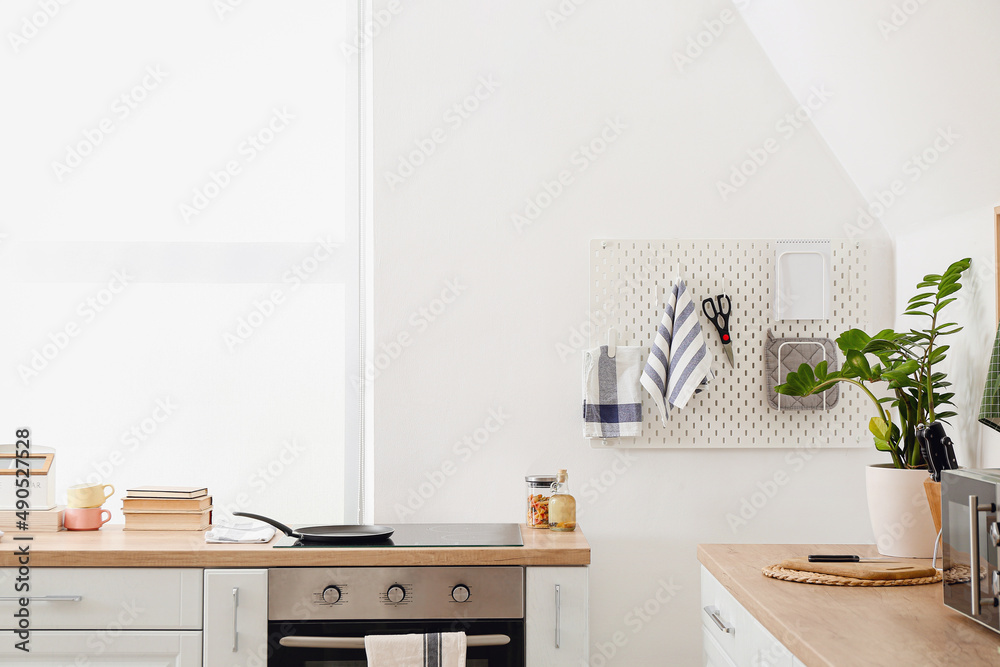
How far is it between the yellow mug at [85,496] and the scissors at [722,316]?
178cm

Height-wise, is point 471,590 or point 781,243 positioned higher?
point 781,243

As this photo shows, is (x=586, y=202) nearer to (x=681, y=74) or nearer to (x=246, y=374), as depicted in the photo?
(x=681, y=74)

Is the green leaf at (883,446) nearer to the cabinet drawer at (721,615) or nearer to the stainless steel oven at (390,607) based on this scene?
the cabinet drawer at (721,615)

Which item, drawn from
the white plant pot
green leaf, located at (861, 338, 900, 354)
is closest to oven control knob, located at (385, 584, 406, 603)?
the white plant pot

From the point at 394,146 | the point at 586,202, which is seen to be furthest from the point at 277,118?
the point at 586,202

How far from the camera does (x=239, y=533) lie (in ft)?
6.21

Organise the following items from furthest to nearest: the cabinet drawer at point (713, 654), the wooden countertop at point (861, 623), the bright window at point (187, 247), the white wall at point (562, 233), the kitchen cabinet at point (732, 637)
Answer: the bright window at point (187, 247)
the white wall at point (562, 233)
the cabinet drawer at point (713, 654)
the kitchen cabinet at point (732, 637)
the wooden countertop at point (861, 623)

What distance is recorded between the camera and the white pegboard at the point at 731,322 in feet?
7.25

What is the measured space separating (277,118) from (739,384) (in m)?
1.66

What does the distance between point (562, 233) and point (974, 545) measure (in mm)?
1380

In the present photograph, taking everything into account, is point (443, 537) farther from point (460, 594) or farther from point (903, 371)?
point (903, 371)

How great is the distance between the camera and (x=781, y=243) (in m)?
2.24

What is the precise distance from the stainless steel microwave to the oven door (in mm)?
939

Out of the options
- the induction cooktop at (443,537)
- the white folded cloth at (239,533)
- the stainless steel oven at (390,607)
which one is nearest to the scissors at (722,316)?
the induction cooktop at (443,537)
